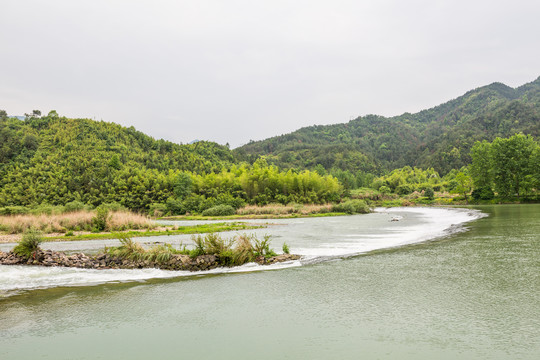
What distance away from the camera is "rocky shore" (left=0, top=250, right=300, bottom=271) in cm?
1490

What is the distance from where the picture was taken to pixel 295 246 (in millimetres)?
20734

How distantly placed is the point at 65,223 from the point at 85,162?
49.0 m

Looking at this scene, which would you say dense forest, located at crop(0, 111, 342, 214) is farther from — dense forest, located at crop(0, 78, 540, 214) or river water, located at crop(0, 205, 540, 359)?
river water, located at crop(0, 205, 540, 359)

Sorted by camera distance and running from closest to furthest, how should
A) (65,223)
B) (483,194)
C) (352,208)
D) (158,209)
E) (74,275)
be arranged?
(74,275)
(65,223)
(352,208)
(158,209)
(483,194)

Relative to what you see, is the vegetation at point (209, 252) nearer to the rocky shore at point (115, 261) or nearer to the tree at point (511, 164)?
the rocky shore at point (115, 261)

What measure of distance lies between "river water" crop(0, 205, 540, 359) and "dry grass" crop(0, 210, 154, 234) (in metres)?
15.8

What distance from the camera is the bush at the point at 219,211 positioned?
182 feet

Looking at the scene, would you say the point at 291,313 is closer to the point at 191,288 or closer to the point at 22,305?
the point at 191,288

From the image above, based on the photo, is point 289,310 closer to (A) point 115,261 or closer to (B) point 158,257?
(B) point 158,257

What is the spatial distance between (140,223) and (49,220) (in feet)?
25.0

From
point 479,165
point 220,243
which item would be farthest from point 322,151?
point 220,243

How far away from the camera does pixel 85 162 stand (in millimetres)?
73938

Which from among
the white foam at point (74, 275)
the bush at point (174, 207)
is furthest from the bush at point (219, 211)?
the white foam at point (74, 275)

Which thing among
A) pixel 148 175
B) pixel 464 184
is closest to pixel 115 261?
pixel 148 175
